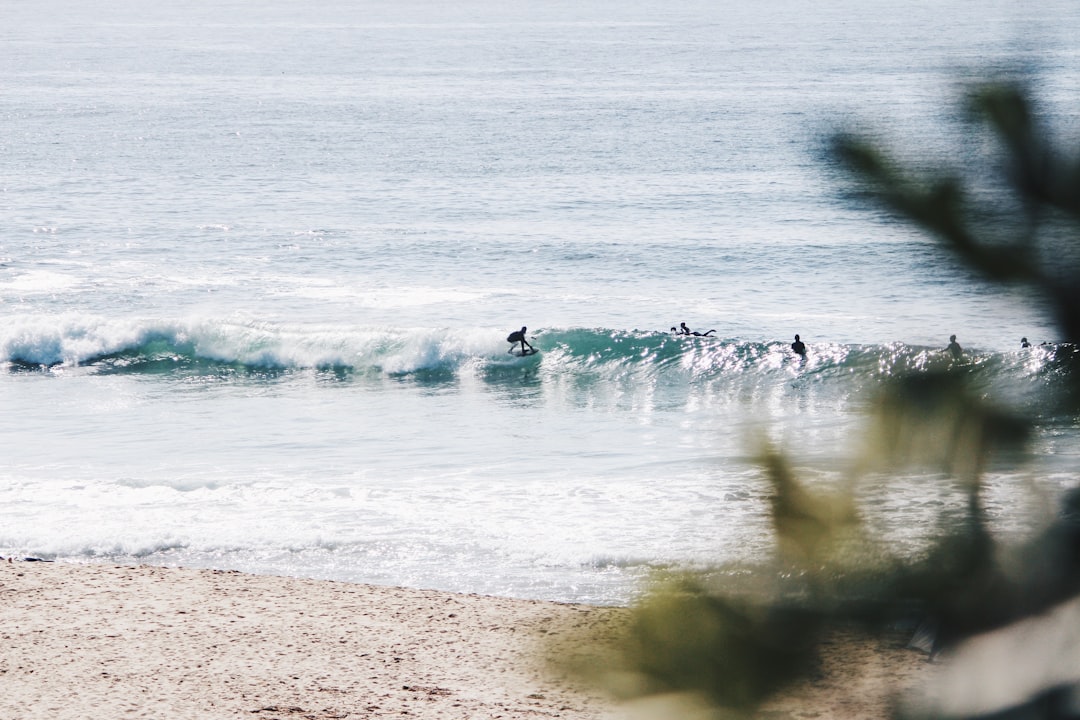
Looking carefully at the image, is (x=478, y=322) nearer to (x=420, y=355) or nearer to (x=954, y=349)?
(x=420, y=355)

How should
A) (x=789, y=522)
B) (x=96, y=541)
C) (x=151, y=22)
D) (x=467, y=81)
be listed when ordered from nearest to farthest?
(x=789, y=522) → (x=96, y=541) → (x=467, y=81) → (x=151, y=22)

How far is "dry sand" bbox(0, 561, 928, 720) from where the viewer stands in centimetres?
890

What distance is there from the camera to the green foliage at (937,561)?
1869mm

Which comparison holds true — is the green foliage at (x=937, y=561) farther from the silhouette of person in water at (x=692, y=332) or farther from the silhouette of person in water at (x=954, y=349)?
the silhouette of person in water at (x=692, y=332)

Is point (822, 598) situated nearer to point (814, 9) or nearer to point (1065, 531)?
point (1065, 531)

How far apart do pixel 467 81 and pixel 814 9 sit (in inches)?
3419

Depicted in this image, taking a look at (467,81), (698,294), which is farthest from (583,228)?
(467,81)

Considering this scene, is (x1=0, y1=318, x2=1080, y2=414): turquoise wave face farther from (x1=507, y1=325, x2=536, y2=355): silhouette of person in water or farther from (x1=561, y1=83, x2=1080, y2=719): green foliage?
(x1=561, y1=83, x2=1080, y2=719): green foliage

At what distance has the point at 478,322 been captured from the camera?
2538 cm

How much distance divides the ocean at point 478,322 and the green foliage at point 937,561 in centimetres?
4

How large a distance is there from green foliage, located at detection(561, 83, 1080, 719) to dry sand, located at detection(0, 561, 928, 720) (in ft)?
19.0

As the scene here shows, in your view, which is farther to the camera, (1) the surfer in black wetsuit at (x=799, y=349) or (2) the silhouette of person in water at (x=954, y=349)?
(1) the surfer in black wetsuit at (x=799, y=349)

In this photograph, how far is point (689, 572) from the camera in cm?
221

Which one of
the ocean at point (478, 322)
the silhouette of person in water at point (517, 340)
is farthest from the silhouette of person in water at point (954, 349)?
the silhouette of person in water at point (517, 340)
